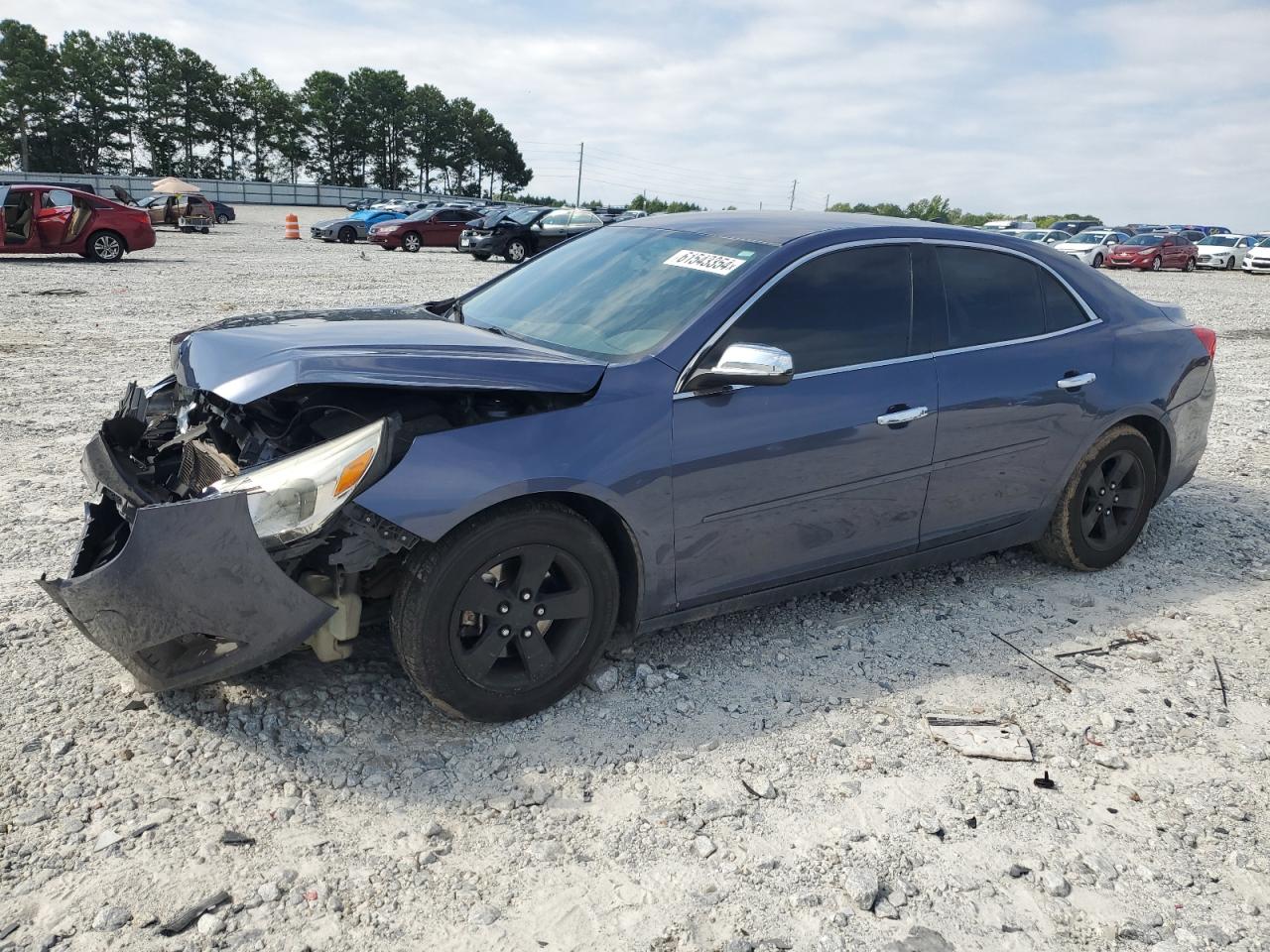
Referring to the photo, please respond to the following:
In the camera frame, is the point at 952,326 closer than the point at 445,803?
No

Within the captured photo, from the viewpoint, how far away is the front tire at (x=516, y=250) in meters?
25.7

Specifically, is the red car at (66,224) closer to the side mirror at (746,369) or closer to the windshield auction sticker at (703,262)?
the windshield auction sticker at (703,262)

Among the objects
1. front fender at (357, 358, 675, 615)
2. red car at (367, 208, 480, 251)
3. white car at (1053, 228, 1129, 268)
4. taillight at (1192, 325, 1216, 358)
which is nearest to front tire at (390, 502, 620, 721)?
front fender at (357, 358, 675, 615)

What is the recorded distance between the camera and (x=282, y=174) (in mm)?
96000

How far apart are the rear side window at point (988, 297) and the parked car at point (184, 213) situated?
3364cm

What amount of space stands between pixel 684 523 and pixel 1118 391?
249cm

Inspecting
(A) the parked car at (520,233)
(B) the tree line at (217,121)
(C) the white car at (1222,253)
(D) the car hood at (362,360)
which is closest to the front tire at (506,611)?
(D) the car hood at (362,360)

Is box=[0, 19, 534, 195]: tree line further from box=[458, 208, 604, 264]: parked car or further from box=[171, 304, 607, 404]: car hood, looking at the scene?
box=[171, 304, 607, 404]: car hood

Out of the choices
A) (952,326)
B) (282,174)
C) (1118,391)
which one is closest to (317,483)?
(952,326)

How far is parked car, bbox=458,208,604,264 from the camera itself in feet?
83.8

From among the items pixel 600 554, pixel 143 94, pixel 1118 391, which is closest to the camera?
pixel 600 554

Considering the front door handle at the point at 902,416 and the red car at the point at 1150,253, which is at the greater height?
the red car at the point at 1150,253

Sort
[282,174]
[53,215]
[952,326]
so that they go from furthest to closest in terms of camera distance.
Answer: [282,174], [53,215], [952,326]

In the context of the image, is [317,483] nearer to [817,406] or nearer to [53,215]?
[817,406]
